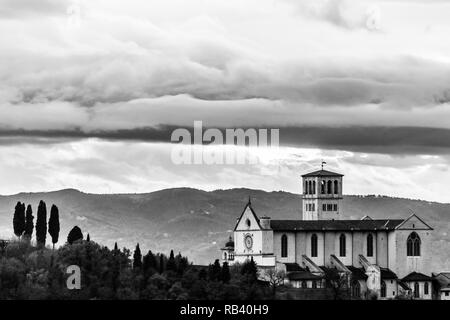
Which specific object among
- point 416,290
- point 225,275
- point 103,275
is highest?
point 416,290

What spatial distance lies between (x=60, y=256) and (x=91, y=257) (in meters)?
2.78

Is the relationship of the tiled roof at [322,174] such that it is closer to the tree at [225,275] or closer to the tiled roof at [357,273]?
the tiled roof at [357,273]

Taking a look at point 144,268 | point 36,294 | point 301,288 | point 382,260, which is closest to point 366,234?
point 382,260

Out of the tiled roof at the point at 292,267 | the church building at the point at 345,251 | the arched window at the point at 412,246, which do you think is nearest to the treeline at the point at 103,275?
the tiled roof at the point at 292,267

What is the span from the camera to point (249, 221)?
170 metres

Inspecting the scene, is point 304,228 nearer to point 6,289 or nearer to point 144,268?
point 144,268

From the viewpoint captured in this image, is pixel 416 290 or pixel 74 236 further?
pixel 416 290

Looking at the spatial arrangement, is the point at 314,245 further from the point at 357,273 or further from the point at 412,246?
the point at 412,246

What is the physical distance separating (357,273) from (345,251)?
4301mm

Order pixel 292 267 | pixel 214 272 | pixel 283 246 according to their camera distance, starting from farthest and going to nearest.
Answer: pixel 283 246 < pixel 292 267 < pixel 214 272

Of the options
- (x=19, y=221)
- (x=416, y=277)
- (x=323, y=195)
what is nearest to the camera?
(x=19, y=221)

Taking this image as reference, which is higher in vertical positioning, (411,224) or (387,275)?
(411,224)

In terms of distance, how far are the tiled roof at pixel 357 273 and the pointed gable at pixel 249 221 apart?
11067mm

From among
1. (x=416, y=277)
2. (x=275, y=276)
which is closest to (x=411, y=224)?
(x=416, y=277)
